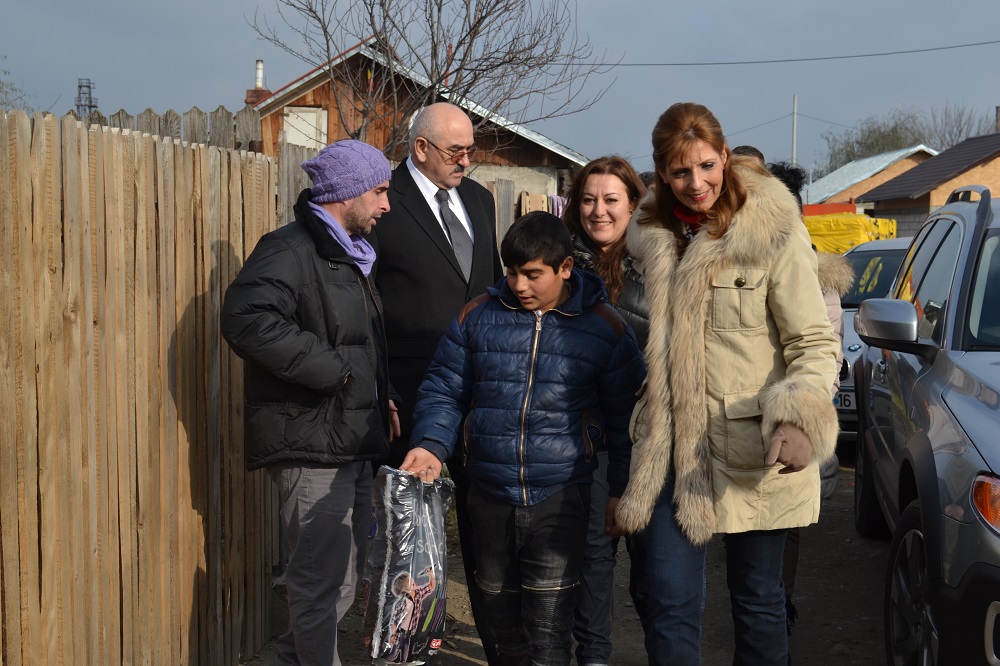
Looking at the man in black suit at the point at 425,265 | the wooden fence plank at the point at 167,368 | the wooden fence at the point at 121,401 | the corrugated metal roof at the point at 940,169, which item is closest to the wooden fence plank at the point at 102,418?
the wooden fence at the point at 121,401

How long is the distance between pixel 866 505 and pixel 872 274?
16.6 ft

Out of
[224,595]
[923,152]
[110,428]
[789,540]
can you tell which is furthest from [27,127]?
[923,152]

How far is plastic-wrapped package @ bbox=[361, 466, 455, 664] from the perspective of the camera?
130 inches

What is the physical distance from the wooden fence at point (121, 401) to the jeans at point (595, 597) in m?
1.52

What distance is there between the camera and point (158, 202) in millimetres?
3873

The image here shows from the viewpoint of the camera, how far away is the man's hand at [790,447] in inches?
116

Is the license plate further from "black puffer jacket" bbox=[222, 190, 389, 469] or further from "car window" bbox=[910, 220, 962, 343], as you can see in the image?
"black puffer jacket" bbox=[222, 190, 389, 469]

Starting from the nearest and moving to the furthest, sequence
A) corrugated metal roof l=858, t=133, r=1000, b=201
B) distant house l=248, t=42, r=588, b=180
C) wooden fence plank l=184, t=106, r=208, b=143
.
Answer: wooden fence plank l=184, t=106, r=208, b=143, distant house l=248, t=42, r=588, b=180, corrugated metal roof l=858, t=133, r=1000, b=201

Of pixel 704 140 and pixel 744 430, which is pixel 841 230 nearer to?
pixel 704 140

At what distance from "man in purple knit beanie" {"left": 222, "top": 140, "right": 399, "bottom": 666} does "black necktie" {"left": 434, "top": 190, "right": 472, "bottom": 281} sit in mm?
594

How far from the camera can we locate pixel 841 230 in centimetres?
2305

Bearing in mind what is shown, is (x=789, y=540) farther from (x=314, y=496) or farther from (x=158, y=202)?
(x=158, y=202)

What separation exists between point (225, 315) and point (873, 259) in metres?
9.37

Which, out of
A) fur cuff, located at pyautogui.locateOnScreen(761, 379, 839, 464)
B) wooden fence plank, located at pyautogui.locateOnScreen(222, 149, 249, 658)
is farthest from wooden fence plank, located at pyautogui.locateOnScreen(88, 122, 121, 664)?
fur cuff, located at pyautogui.locateOnScreen(761, 379, 839, 464)
